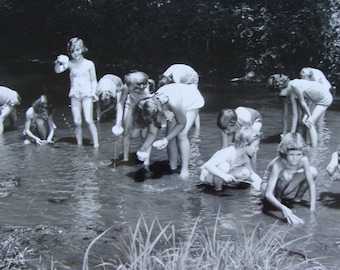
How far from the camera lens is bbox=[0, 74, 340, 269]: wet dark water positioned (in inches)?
232

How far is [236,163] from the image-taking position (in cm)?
703

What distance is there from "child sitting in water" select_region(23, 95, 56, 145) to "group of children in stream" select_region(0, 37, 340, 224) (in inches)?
0.6

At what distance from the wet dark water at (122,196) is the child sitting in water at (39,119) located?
0.17 meters

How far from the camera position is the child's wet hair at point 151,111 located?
735cm

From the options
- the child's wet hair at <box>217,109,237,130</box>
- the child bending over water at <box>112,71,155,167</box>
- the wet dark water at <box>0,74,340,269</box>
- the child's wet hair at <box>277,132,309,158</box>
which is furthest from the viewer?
the child bending over water at <box>112,71,155,167</box>

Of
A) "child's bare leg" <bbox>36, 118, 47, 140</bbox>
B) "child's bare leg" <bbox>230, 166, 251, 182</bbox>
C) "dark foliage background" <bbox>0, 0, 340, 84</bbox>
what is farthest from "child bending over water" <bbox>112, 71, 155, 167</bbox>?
"dark foliage background" <bbox>0, 0, 340, 84</bbox>

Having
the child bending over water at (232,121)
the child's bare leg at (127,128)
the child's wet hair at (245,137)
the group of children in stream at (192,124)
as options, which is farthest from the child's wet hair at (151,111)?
the child's wet hair at (245,137)

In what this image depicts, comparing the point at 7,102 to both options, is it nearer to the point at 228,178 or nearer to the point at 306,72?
the point at 306,72

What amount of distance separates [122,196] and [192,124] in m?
1.90

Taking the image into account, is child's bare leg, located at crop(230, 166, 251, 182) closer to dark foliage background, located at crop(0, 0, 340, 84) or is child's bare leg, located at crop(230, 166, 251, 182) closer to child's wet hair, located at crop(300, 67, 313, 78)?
child's wet hair, located at crop(300, 67, 313, 78)

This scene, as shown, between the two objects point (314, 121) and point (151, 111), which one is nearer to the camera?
point (151, 111)

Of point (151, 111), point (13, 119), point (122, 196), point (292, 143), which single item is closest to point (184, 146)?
point (151, 111)

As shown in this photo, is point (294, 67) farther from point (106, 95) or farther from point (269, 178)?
point (269, 178)

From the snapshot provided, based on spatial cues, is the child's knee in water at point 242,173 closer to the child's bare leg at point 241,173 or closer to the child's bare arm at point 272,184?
the child's bare leg at point 241,173
